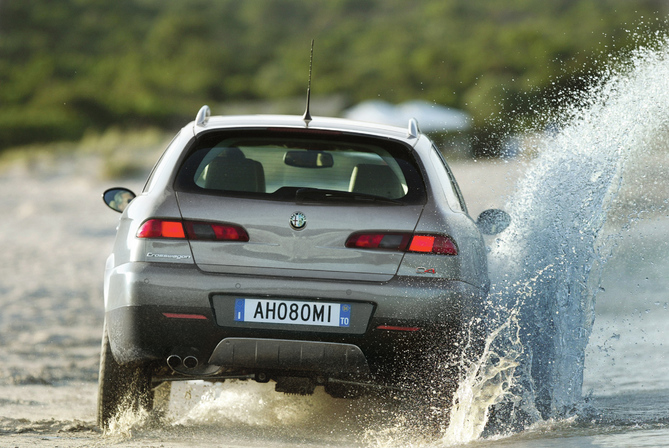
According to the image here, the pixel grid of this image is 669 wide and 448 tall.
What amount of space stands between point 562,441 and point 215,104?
51566 millimetres

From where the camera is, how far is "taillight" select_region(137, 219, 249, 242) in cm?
445

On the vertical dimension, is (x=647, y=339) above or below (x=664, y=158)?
below

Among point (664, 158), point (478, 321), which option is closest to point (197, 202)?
point (478, 321)

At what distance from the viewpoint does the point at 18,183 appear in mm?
28172

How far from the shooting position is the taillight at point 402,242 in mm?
4461

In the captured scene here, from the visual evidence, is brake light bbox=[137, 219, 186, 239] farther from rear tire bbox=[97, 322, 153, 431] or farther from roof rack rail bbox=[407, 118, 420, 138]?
roof rack rail bbox=[407, 118, 420, 138]

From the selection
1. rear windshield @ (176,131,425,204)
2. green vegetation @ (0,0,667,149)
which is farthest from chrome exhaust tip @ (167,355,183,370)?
green vegetation @ (0,0,667,149)

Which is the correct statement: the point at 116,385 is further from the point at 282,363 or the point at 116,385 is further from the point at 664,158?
the point at 664,158

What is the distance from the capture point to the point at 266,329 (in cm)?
438

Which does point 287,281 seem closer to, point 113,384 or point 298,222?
point 298,222

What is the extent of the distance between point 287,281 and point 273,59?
71.1 metres

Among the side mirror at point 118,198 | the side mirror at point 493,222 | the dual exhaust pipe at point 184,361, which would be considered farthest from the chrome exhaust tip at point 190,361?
the side mirror at point 493,222

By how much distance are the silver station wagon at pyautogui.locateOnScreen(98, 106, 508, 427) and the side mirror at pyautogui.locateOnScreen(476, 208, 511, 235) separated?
836 mm

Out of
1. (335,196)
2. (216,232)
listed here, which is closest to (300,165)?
(335,196)
